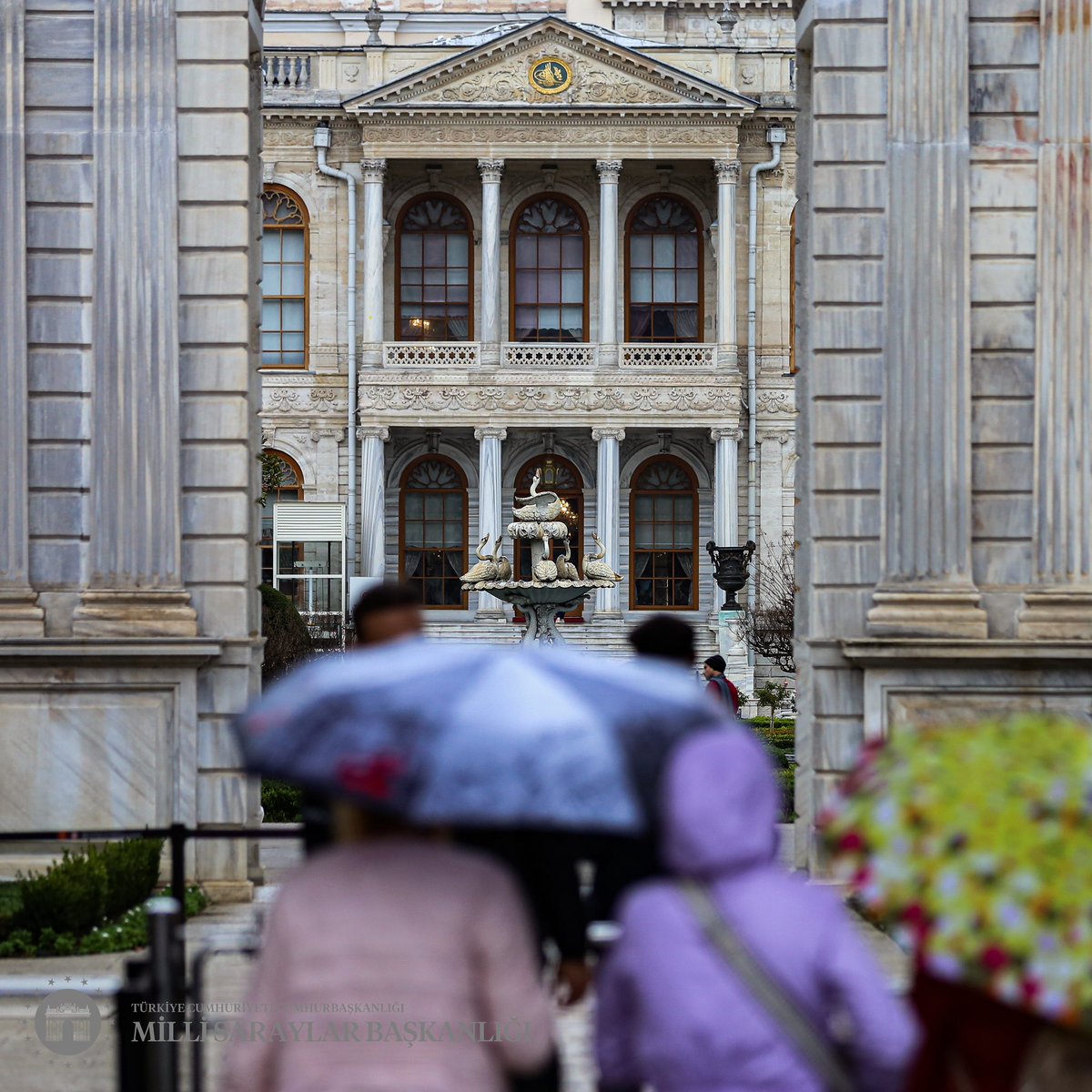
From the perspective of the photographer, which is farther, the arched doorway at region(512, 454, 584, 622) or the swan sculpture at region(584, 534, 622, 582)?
the arched doorway at region(512, 454, 584, 622)

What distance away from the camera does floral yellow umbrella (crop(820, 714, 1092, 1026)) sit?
3965mm

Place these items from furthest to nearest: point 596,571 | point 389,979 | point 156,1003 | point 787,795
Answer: point 596,571 → point 787,795 → point 156,1003 → point 389,979

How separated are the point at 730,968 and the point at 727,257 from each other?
154 feet

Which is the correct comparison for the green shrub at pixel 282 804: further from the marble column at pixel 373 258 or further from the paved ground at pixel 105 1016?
the marble column at pixel 373 258

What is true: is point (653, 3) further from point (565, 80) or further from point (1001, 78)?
point (1001, 78)

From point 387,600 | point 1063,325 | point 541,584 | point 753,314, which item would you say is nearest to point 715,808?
point 387,600

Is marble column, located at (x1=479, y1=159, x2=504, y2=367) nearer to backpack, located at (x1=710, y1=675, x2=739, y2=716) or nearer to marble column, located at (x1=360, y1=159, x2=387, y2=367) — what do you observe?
marble column, located at (x1=360, y1=159, x2=387, y2=367)

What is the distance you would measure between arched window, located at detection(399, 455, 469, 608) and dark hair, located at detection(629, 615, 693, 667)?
44.6 metres

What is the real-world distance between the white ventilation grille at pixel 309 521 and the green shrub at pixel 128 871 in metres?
35.8

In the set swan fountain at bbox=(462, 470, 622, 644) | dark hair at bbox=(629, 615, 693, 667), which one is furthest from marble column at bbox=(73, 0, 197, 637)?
swan fountain at bbox=(462, 470, 622, 644)

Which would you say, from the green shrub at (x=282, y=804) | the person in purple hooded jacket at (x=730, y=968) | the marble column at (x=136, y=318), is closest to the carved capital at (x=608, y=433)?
the green shrub at (x=282, y=804)

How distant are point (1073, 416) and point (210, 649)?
6487 millimetres

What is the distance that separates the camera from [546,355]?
1981 inches

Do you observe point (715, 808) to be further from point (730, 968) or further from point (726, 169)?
point (726, 169)
